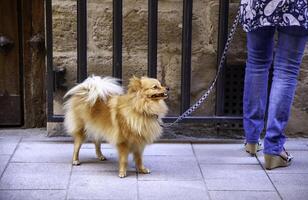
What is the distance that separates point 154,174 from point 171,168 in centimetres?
19

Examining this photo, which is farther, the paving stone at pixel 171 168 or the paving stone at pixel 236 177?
the paving stone at pixel 171 168

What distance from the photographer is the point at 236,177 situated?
4324 mm

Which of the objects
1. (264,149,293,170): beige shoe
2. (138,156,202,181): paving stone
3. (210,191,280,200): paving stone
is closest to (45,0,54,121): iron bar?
(138,156,202,181): paving stone

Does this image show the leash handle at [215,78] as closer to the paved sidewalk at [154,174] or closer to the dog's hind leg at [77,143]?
the paved sidewalk at [154,174]

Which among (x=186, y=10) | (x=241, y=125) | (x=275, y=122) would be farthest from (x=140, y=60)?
(x=275, y=122)

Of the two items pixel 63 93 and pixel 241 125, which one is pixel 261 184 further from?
pixel 63 93

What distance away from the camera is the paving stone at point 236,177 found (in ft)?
13.6

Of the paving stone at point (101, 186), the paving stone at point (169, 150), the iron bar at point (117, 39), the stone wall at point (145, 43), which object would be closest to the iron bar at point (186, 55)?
the stone wall at point (145, 43)

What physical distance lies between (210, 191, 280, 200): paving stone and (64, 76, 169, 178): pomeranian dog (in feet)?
2.00

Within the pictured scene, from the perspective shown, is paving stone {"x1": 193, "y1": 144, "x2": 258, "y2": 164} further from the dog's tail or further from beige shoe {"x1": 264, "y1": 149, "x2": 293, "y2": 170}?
the dog's tail

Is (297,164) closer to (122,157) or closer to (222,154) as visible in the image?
(222,154)

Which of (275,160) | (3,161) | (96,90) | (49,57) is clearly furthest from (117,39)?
(275,160)

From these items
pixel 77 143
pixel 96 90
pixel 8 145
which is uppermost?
pixel 96 90

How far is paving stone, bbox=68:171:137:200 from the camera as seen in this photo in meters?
3.94
